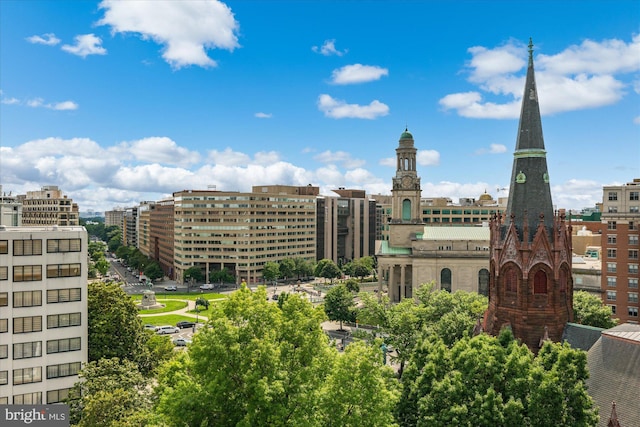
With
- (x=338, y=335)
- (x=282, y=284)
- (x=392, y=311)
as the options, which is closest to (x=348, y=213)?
(x=282, y=284)

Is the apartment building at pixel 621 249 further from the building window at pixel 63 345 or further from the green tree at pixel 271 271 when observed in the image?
the green tree at pixel 271 271

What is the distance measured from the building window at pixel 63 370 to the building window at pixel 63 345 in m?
1.44

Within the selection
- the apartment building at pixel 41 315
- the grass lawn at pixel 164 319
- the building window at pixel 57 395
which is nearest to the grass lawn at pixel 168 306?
the grass lawn at pixel 164 319

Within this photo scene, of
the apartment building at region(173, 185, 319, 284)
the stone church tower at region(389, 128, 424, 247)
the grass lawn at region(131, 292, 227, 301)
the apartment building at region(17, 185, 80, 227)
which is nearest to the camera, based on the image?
the stone church tower at region(389, 128, 424, 247)

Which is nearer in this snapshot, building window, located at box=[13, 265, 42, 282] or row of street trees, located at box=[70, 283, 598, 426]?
row of street trees, located at box=[70, 283, 598, 426]

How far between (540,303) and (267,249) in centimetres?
12384

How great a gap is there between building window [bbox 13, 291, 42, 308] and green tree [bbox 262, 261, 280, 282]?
98.9 meters

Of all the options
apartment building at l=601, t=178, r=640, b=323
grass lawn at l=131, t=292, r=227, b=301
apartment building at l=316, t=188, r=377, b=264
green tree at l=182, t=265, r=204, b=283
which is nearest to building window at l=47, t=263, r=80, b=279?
grass lawn at l=131, t=292, r=227, b=301

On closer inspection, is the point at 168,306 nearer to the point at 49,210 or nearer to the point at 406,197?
the point at 406,197

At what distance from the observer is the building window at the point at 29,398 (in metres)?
46.8

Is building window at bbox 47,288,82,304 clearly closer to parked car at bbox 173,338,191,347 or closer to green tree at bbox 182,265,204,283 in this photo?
parked car at bbox 173,338,191,347

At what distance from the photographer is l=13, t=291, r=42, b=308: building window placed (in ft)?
157

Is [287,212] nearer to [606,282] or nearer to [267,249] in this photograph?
[267,249]

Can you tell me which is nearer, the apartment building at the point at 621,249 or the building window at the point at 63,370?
the building window at the point at 63,370
